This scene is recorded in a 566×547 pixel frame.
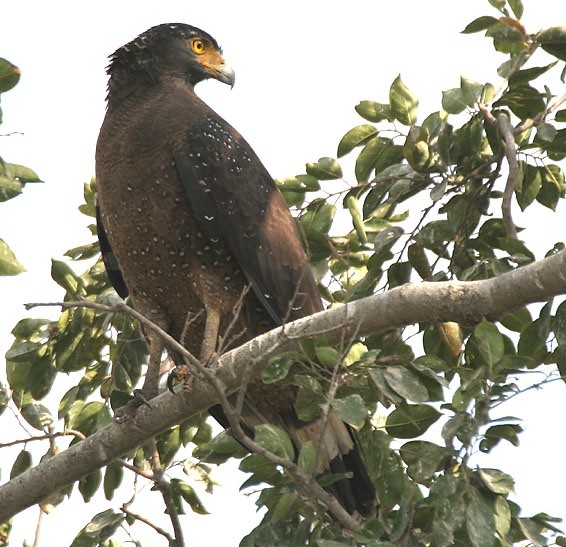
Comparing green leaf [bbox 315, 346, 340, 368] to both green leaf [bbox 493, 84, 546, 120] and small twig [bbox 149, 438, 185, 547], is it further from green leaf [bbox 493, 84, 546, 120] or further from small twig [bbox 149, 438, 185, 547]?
green leaf [bbox 493, 84, 546, 120]

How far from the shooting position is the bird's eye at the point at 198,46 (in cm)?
595

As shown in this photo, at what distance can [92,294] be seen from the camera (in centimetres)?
561

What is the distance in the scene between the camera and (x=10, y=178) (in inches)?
142

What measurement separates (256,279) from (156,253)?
49 cm

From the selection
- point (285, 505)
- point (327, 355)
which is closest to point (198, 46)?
point (327, 355)

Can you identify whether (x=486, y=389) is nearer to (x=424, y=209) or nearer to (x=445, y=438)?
(x=445, y=438)

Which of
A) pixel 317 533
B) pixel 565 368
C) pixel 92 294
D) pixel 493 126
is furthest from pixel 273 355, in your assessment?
pixel 92 294

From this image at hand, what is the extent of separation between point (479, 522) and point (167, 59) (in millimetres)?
3379

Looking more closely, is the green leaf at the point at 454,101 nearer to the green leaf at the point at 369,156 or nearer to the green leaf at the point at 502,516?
the green leaf at the point at 369,156

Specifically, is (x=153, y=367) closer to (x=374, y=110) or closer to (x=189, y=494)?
(x=189, y=494)

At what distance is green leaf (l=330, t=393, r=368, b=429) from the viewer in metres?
3.34

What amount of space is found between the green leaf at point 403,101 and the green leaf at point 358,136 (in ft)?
0.61

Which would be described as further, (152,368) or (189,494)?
(152,368)

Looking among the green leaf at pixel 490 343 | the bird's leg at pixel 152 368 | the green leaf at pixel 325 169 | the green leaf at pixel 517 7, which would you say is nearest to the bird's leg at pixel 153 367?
the bird's leg at pixel 152 368
